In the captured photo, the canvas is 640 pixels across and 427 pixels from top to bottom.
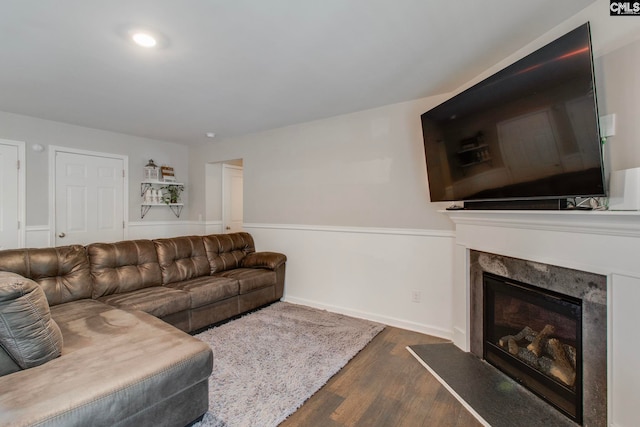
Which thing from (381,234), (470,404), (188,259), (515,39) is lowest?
(470,404)

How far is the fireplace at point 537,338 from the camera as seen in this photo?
164cm

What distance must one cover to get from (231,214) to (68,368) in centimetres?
392

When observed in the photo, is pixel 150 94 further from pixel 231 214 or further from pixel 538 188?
pixel 538 188

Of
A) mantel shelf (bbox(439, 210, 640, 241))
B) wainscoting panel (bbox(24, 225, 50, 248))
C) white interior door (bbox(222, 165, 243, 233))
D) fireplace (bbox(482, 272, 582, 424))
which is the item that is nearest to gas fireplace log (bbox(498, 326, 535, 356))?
fireplace (bbox(482, 272, 582, 424))

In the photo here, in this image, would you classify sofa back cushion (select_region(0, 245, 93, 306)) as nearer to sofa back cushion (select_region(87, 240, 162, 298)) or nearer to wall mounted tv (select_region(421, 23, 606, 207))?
sofa back cushion (select_region(87, 240, 162, 298))

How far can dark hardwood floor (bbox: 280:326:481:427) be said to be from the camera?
1.66 metres

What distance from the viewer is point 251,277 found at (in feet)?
10.8

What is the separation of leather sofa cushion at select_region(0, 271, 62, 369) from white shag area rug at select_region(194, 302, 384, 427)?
90cm

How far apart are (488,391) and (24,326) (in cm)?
264

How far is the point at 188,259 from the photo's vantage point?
3289mm

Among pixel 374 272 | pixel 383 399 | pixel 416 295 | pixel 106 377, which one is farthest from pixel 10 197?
pixel 416 295

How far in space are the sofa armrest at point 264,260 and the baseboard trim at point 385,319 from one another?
21.7 inches

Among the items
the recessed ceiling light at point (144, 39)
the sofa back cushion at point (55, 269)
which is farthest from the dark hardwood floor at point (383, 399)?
the recessed ceiling light at point (144, 39)

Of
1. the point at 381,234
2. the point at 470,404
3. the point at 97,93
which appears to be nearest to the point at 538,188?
the point at 470,404
